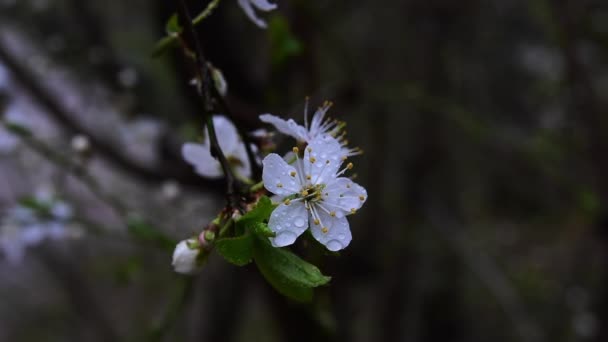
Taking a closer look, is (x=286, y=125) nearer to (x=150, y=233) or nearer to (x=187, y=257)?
(x=187, y=257)

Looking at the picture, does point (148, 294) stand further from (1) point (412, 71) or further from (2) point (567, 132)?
(2) point (567, 132)

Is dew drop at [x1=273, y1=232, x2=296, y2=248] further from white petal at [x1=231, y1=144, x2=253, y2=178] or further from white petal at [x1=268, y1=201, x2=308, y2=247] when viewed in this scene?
white petal at [x1=231, y1=144, x2=253, y2=178]

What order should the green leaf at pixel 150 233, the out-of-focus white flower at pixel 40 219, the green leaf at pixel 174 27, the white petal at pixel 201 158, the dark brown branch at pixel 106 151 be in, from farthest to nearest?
the dark brown branch at pixel 106 151
the out-of-focus white flower at pixel 40 219
the green leaf at pixel 150 233
the white petal at pixel 201 158
the green leaf at pixel 174 27

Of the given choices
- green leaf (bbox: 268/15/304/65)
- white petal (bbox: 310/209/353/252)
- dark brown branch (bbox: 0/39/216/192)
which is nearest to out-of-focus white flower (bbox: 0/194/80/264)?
dark brown branch (bbox: 0/39/216/192)

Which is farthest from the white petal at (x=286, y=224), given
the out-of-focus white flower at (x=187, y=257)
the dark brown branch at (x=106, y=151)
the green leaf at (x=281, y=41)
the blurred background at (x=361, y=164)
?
the dark brown branch at (x=106, y=151)

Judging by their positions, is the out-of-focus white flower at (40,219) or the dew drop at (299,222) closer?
the dew drop at (299,222)

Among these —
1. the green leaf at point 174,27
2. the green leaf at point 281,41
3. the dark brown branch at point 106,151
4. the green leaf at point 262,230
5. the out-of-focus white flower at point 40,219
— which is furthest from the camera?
the dark brown branch at point 106,151

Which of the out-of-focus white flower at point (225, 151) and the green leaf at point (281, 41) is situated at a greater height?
the green leaf at point (281, 41)

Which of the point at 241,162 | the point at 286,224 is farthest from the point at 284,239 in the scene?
the point at 241,162

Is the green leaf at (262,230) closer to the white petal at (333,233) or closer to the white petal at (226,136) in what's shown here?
the white petal at (333,233)
